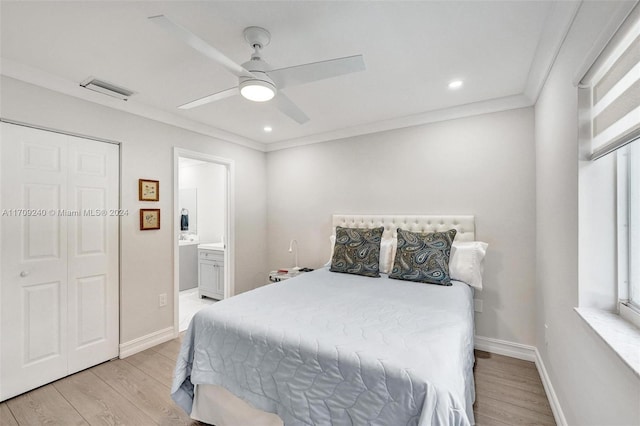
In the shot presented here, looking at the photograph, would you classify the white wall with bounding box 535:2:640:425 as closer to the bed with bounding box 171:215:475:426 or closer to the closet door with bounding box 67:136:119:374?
the bed with bounding box 171:215:475:426

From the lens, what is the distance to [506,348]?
9.04ft

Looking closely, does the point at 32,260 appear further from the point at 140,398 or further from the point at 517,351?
the point at 517,351

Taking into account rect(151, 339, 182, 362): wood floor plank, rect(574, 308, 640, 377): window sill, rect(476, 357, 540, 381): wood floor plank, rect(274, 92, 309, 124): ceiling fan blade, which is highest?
rect(274, 92, 309, 124): ceiling fan blade

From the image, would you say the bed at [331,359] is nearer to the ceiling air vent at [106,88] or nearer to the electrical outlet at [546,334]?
the electrical outlet at [546,334]

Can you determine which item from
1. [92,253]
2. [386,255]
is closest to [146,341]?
[92,253]

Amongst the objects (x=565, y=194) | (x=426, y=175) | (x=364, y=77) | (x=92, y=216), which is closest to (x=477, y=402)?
(x=565, y=194)

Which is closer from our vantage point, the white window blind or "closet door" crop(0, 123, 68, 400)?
the white window blind

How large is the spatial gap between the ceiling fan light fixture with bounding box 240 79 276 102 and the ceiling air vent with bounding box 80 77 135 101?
4.94ft

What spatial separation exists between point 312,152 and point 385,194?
1.28m

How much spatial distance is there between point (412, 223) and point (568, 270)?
1631 millimetres

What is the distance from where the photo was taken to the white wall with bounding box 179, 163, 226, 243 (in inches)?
212

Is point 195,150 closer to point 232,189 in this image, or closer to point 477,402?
point 232,189

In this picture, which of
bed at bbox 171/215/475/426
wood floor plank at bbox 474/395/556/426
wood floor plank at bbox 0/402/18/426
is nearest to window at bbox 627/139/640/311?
bed at bbox 171/215/475/426

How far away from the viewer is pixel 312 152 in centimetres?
406
